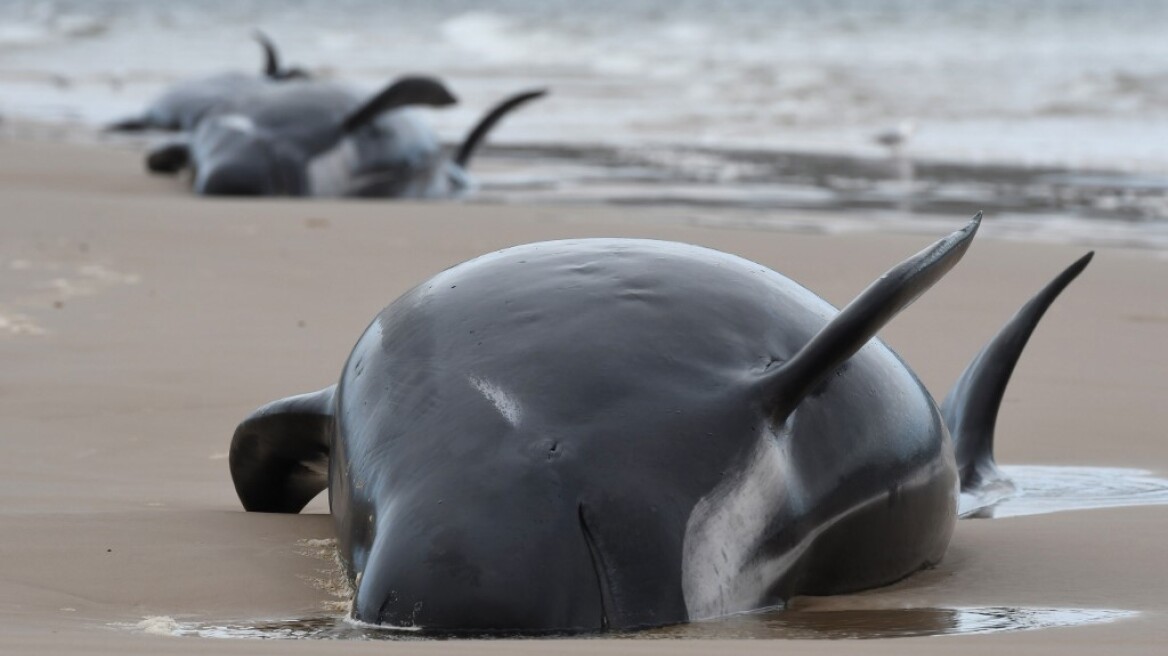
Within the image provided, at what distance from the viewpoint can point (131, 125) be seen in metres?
16.7

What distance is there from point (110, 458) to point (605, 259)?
1.75 m

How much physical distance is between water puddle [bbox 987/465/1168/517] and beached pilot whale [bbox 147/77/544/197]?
21.8ft

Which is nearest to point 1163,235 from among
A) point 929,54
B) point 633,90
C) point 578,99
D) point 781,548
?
point 781,548

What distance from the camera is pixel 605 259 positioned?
10.5ft

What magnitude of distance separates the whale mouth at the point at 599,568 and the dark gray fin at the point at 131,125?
14.7 m

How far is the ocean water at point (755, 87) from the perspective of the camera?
457 inches

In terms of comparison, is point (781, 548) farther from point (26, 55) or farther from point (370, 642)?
point (26, 55)

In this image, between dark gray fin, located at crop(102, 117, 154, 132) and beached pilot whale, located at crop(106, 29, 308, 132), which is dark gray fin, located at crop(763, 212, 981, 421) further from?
dark gray fin, located at crop(102, 117, 154, 132)

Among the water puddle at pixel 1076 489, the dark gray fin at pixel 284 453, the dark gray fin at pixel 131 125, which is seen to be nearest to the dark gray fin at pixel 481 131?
the dark gray fin at pixel 131 125

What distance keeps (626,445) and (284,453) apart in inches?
44.4

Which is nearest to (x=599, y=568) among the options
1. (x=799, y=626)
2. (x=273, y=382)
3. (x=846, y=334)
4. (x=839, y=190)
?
(x=799, y=626)

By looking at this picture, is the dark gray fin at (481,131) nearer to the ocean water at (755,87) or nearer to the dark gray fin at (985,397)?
the ocean water at (755,87)

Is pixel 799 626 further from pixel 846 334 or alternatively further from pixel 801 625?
pixel 846 334

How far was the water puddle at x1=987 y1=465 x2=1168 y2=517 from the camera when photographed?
4.02m
